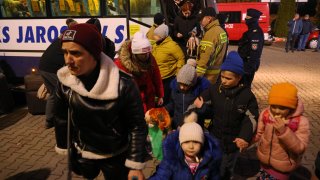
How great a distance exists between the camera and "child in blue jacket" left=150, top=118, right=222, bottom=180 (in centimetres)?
279

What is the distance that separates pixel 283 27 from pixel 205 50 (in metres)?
21.0

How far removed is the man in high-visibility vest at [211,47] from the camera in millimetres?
5109

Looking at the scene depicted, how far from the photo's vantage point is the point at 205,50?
513cm

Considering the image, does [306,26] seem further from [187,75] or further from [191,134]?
[191,134]

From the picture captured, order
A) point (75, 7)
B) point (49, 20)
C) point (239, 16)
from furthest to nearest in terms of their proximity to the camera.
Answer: point (239, 16) → point (49, 20) → point (75, 7)

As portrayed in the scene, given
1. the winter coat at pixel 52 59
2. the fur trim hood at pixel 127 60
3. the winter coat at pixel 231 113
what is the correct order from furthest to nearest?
1. the winter coat at pixel 52 59
2. the fur trim hood at pixel 127 60
3. the winter coat at pixel 231 113

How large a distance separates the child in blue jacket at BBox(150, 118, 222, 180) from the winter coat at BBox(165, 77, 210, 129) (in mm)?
966

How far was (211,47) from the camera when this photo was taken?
511 cm

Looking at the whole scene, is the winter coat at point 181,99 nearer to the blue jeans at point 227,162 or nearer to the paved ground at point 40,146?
the blue jeans at point 227,162

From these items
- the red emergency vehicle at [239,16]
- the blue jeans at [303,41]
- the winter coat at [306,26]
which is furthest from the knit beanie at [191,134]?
the red emergency vehicle at [239,16]

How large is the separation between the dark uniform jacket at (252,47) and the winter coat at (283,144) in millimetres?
3180

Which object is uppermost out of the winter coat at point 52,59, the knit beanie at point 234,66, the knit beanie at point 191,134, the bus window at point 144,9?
the bus window at point 144,9

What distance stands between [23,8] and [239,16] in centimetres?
1481

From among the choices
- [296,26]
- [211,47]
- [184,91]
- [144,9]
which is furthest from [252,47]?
[296,26]
